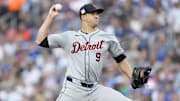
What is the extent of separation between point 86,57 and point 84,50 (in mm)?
87

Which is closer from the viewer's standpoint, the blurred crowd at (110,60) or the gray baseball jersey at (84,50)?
the gray baseball jersey at (84,50)

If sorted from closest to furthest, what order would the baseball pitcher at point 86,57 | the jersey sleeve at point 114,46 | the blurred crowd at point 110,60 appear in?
the baseball pitcher at point 86,57 → the jersey sleeve at point 114,46 → the blurred crowd at point 110,60

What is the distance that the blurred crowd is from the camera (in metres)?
13.0

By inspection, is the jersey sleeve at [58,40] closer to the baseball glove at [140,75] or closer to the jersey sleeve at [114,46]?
the jersey sleeve at [114,46]

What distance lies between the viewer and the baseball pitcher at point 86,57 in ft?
26.8

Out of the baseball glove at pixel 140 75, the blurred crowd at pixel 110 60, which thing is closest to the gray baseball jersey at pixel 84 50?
the baseball glove at pixel 140 75

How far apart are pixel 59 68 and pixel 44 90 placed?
0.59 meters

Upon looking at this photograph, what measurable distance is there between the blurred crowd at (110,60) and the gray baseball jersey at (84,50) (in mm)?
3943

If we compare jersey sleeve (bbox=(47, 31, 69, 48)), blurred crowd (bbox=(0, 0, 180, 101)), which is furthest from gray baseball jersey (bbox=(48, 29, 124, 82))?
blurred crowd (bbox=(0, 0, 180, 101))

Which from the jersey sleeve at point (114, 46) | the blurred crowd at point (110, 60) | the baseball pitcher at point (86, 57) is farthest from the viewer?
the blurred crowd at point (110, 60)

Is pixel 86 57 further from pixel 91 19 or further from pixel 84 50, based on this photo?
pixel 91 19

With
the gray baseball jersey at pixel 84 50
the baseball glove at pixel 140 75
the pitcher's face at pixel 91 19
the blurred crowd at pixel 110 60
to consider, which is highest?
the pitcher's face at pixel 91 19

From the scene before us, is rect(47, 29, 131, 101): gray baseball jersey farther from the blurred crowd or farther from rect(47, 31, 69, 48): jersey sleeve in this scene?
the blurred crowd

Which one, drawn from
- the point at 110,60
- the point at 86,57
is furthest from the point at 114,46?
the point at 110,60
